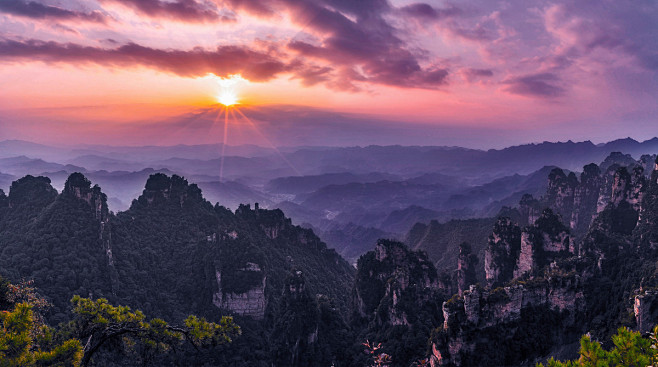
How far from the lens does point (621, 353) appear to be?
48.7 feet

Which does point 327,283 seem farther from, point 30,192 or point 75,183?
point 30,192

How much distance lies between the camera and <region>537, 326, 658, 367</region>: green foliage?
13805 millimetres

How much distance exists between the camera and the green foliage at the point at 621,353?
1380cm

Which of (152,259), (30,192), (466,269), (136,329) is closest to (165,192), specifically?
Answer: (152,259)

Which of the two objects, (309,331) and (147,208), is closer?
(309,331)

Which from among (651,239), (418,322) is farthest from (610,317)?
(418,322)

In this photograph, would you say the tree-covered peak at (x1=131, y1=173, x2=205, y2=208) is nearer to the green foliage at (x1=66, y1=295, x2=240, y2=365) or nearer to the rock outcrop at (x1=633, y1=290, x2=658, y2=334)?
the green foliage at (x1=66, y1=295, x2=240, y2=365)

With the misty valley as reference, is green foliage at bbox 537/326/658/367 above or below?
above

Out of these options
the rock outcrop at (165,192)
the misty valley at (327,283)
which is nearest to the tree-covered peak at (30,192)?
the misty valley at (327,283)

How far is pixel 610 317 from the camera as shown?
167 ft

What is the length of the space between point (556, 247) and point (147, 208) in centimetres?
10320

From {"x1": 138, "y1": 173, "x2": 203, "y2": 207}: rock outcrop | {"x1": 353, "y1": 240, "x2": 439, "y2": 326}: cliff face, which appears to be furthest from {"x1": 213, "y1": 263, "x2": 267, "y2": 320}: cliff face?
{"x1": 138, "y1": 173, "x2": 203, "y2": 207}: rock outcrop

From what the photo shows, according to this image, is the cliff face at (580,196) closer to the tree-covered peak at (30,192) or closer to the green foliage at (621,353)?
the green foliage at (621,353)

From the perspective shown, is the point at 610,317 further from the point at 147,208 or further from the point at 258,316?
the point at 147,208
